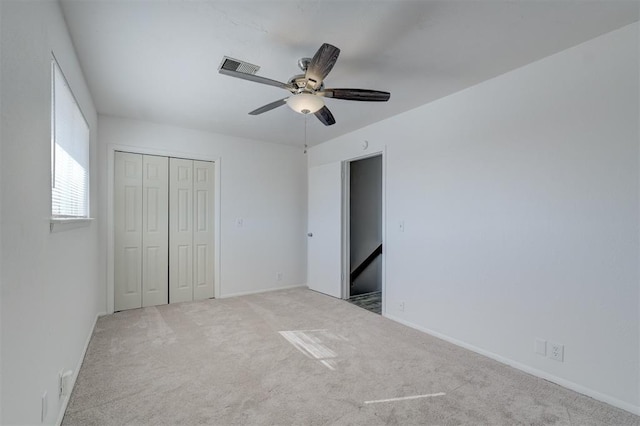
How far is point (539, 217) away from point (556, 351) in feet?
3.18

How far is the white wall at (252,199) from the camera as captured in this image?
405cm

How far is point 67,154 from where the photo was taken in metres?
2.11

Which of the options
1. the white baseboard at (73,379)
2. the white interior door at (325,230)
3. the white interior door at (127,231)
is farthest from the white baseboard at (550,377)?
the white interior door at (127,231)

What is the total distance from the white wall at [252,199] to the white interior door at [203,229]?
0.15 m

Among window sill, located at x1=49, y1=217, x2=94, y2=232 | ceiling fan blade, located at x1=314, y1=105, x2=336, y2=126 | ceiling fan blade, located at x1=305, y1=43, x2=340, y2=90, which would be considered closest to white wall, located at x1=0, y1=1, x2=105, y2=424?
window sill, located at x1=49, y1=217, x2=94, y2=232

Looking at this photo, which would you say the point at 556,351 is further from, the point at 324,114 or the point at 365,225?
the point at 365,225

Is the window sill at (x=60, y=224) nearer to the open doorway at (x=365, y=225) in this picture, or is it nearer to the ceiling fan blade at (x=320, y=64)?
the ceiling fan blade at (x=320, y=64)

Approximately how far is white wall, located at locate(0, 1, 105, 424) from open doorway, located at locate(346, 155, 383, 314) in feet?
12.6

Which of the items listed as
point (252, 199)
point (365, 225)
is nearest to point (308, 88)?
point (252, 199)

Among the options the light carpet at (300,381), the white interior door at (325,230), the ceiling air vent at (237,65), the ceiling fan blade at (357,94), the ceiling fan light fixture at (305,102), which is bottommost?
the light carpet at (300,381)

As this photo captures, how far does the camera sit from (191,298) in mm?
4211

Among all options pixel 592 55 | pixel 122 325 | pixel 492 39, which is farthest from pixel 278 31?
pixel 122 325

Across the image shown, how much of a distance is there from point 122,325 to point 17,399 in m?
2.39

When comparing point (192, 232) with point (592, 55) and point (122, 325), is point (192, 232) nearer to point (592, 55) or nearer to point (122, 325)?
point (122, 325)
